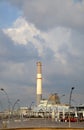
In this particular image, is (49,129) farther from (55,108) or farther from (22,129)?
(55,108)

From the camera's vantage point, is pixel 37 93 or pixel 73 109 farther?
pixel 37 93

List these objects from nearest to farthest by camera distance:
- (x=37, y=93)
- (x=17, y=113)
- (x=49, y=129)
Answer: (x=49, y=129)
(x=17, y=113)
(x=37, y=93)

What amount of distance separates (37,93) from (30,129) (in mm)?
148055

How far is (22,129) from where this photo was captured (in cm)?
5088

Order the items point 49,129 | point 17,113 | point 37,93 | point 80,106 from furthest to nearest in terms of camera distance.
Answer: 1. point 37,93
2. point 80,106
3. point 17,113
4. point 49,129

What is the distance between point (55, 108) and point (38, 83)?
1701 centimetres

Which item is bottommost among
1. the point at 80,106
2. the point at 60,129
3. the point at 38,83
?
the point at 60,129

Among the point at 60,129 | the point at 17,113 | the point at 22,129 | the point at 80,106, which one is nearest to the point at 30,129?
the point at 22,129

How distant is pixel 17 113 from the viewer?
17275cm

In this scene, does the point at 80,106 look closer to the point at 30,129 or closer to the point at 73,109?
the point at 73,109

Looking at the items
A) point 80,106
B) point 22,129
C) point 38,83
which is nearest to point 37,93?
point 38,83

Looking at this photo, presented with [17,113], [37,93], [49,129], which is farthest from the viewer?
[37,93]

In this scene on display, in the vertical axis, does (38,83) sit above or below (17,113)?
above

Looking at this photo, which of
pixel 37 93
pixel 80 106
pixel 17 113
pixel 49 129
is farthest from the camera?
pixel 37 93
